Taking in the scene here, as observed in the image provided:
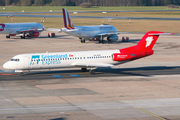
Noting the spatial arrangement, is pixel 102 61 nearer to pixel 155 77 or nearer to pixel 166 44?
pixel 155 77

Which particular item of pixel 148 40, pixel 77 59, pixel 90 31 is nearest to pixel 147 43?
pixel 148 40

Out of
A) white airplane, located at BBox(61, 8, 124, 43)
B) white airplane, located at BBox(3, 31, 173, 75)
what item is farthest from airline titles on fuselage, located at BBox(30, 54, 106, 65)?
white airplane, located at BBox(61, 8, 124, 43)

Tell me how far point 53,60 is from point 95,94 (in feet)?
36.0

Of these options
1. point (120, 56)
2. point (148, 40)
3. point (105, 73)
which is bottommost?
point (105, 73)

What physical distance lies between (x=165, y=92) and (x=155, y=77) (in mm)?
8209

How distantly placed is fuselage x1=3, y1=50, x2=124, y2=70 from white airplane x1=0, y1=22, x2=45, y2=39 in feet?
162

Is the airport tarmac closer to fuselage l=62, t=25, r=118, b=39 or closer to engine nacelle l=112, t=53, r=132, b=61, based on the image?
engine nacelle l=112, t=53, r=132, b=61

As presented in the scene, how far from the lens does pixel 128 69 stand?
47938 millimetres

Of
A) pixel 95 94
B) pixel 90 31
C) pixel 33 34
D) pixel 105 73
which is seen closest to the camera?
pixel 95 94

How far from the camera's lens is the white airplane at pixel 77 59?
134 feet

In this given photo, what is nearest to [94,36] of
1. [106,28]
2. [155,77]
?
[106,28]

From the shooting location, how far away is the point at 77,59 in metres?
42.2

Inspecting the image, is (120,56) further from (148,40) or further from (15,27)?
(15,27)

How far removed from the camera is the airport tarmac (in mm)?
26141
